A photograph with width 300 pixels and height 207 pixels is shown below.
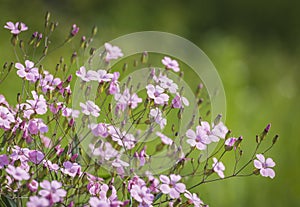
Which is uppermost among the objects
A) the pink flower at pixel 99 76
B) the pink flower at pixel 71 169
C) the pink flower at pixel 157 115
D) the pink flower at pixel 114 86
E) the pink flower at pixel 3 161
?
the pink flower at pixel 114 86

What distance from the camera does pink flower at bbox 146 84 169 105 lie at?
84 cm

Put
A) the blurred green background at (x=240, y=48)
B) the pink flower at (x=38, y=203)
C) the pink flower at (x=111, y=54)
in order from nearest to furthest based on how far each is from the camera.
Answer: the pink flower at (x=38, y=203), the pink flower at (x=111, y=54), the blurred green background at (x=240, y=48)

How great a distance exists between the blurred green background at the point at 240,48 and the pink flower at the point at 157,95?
86cm

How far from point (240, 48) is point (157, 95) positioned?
6.69ft

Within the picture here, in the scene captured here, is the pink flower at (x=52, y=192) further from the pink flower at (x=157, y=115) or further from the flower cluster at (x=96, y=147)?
the pink flower at (x=157, y=115)

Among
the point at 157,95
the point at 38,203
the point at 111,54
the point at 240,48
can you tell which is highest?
the point at 240,48

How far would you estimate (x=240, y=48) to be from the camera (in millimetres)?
2836

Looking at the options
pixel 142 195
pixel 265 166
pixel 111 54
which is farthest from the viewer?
pixel 111 54

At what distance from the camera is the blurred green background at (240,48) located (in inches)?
72.2

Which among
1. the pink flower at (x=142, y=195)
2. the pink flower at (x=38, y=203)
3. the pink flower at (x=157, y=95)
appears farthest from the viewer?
the pink flower at (x=157, y=95)

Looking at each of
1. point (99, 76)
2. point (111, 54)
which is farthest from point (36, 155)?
point (111, 54)

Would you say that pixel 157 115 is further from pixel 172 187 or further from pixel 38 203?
pixel 38 203

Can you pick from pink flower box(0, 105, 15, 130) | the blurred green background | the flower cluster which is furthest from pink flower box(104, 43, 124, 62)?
the blurred green background

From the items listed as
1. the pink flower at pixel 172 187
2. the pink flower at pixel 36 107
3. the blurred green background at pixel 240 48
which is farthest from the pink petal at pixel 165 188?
the blurred green background at pixel 240 48
